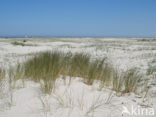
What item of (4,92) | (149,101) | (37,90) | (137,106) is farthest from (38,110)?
(149,101)

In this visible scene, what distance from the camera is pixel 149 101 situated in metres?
2.39

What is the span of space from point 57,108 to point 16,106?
626mm

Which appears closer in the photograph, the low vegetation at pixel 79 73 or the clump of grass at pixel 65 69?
the low vegetation at pixel 79 73

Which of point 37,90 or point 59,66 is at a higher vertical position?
point 59,66

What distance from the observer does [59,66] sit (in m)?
3.08

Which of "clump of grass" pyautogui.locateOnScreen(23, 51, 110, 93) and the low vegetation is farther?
"clump of grass" pyautogui.locateOnScreen(23, 51, 110, 93)

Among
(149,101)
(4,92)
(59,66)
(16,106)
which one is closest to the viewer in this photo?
(16,106)

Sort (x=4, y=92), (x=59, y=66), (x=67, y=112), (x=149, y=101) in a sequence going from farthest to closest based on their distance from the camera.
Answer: (x=59, y=66) < (x=4, y=92) < (x=149, y=101) < (x=67, y=112)

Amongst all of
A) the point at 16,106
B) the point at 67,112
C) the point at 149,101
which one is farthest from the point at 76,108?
the point at 149,101

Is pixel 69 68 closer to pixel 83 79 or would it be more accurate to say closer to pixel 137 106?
pixel 83 79

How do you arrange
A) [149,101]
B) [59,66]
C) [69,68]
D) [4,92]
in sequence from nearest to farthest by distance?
1. [149,101]
2. [4,92]
3. [59,66]
4. [69,68]

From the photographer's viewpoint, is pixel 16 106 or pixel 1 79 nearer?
pixel 16 106

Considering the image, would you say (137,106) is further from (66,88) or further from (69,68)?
(69,68)

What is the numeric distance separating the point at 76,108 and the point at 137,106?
93 cm
